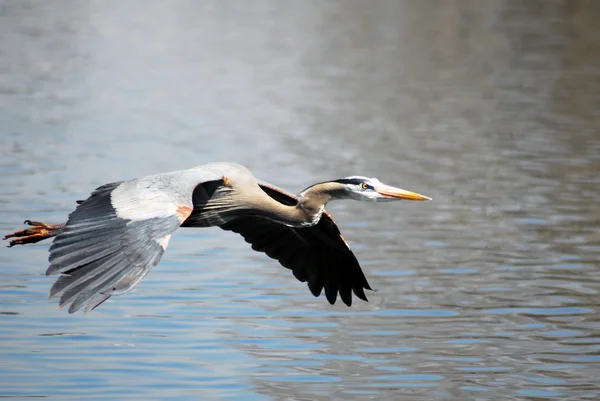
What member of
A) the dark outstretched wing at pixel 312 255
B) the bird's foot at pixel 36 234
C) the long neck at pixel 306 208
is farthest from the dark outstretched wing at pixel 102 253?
the dark outstretched wing at pixel 312 255

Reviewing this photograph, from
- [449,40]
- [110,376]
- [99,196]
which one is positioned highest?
[449,40]

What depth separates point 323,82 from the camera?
3031 centimetres

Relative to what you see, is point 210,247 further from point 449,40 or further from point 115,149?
point 449,40

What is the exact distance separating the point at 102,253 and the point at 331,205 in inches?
374

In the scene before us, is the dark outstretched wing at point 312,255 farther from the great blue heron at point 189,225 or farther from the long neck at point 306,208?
the long neck at point 306,208

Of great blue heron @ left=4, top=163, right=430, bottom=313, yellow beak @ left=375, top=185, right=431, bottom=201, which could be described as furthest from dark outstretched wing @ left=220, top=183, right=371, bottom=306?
yellow beak @ left=375, top=185, right=431, bottom=201

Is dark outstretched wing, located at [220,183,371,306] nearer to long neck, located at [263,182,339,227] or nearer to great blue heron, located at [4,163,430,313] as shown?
great blue heron, located at [4,163,430,313]

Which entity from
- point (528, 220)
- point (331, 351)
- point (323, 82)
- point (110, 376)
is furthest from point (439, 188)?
point (323, 82)

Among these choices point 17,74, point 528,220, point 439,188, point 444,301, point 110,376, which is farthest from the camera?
point 17,74

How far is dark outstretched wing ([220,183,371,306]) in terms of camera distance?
10281 millimetres

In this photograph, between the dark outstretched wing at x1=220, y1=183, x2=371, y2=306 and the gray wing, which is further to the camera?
the dark outstretched wing at x1=220, y1=183, x2=371, y2=306

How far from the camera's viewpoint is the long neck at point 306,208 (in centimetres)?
964

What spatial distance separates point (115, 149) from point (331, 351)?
33.7ft

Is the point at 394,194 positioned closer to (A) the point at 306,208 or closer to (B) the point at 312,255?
(A) the point at 306,208
